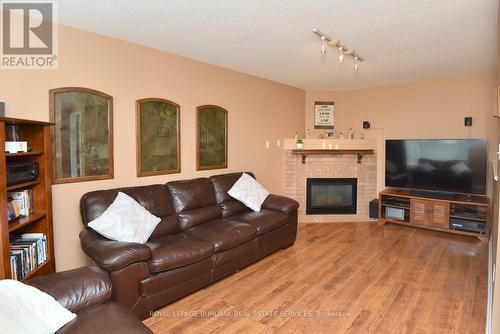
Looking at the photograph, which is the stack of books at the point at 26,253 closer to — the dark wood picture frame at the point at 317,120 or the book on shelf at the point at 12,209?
the book on shelf at the point at 12,209

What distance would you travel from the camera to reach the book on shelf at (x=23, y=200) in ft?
7.84

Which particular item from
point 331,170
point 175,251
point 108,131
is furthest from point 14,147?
point 331,170

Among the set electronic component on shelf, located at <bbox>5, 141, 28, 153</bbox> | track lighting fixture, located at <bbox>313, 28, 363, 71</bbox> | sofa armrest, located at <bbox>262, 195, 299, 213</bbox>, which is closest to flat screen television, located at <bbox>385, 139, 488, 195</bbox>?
track lighting fixture, located at <bbox>313, 28, 363, 71</bbox>

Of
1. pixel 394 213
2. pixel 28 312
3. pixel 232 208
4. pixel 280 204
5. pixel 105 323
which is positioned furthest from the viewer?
pixel 394 213

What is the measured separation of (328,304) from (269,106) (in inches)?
137

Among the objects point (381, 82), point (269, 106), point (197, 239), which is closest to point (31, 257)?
point (197, 239)

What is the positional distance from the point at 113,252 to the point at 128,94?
1817 mm

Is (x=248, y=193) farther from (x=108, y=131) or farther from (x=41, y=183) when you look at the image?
(x=41, y=183)

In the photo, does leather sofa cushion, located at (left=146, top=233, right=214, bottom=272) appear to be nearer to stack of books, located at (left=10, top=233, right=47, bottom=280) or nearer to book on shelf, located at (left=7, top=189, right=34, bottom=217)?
stack of books, located at (left=10, top=233, right=47, bottom=280)

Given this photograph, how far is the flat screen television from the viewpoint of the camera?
447cm

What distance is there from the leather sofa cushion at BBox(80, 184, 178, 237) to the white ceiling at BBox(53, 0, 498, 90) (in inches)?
63.9

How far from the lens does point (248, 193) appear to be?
4.10m

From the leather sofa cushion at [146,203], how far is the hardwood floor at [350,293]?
0.80 m

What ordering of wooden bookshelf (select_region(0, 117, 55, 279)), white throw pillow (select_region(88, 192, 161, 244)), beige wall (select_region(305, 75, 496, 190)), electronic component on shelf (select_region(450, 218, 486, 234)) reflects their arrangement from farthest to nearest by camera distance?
beige wall (select_region(305, 75, 496, 190))
electronic component on shelf (select_region(450, 218, 486, 234))
white throw pillow (select_region(88, 192, 161, 244))
wooden bookshelf (select_region(0, 117, 55, 279))
